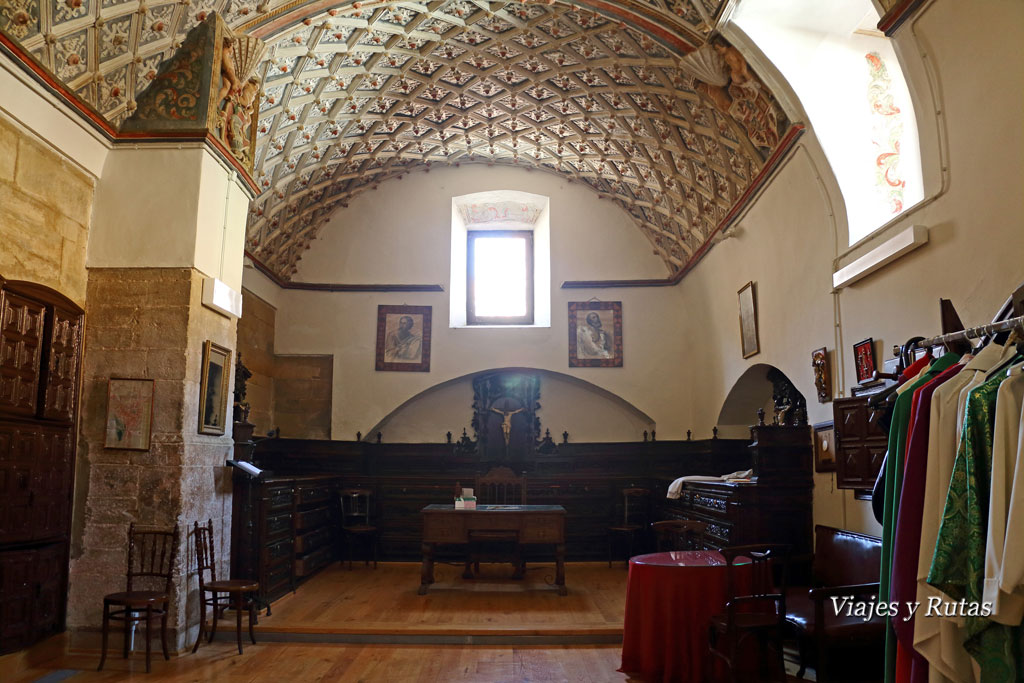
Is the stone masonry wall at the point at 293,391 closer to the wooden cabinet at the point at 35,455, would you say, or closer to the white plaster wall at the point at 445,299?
the white plaster wall at the point at 445,299

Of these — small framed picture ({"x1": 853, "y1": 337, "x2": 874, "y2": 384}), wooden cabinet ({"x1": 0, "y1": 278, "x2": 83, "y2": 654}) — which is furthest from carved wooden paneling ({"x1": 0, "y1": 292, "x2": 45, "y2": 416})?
small framed picture ({"x1": 853, "y1": 337, "x2": 874, "y2": 384})

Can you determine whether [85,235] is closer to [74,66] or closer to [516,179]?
[74,66]

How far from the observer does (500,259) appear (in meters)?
12.0

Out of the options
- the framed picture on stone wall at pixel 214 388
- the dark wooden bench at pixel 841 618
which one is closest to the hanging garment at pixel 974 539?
the dark wooden bench at pixel 841 618

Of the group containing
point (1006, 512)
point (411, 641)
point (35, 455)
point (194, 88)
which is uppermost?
point (194, 88)

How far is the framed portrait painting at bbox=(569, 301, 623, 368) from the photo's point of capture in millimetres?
11180

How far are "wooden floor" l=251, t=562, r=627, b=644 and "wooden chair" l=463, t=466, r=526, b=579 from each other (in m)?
0.21

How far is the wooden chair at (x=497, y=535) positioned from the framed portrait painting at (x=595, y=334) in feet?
7.23

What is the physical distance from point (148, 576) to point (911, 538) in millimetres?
5230

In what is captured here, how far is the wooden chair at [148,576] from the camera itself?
16.9 ft

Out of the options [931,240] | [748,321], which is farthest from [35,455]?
[748,321]

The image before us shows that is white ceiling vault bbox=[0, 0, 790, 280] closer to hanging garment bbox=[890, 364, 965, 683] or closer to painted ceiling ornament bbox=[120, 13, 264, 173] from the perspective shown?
painted ceiling ornament bbox=[120, 13, 264, 173]

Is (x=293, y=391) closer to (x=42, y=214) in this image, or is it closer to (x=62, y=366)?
(x=62, y=366)

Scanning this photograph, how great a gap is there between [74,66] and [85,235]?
4.18ft
